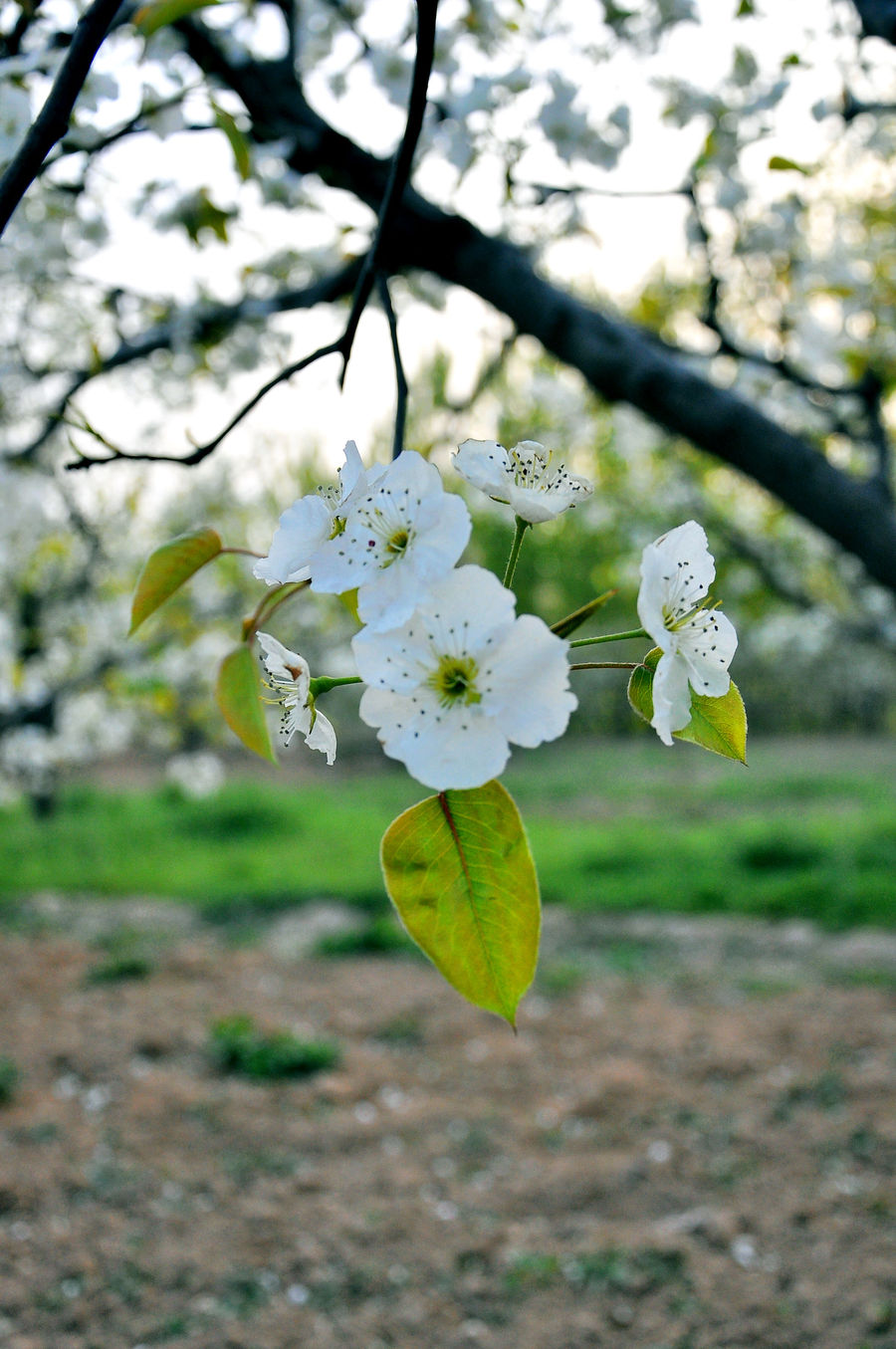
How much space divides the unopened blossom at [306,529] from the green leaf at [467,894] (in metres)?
0.15

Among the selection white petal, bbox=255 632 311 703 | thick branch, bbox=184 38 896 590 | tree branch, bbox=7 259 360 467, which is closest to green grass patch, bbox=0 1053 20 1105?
tree branch, bbox=7 259 360 467

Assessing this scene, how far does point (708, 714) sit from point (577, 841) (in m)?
5.37

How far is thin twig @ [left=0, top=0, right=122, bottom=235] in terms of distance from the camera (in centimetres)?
63

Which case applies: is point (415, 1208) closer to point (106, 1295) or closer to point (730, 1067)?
point (106, 1295)

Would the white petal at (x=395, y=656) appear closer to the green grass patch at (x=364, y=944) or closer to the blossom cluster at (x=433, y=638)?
the blossom cluster at (x=433, y=638)

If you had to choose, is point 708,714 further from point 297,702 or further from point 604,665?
point 297,702

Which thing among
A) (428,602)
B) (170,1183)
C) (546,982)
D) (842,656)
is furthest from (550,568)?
(428,602)

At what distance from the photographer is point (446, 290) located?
2.50m

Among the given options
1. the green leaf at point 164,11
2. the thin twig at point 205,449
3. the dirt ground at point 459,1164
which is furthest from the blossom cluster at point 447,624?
the dirt ground at point 459,1164

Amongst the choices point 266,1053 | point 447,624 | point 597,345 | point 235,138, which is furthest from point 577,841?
point 447,624

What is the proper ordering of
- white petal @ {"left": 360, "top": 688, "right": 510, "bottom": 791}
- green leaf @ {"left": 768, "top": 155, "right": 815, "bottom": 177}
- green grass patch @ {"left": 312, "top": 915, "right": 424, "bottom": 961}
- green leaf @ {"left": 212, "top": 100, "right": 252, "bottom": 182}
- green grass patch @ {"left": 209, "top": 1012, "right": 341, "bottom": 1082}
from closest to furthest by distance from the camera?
white petal @ {"left": 360, "top": 688, "right": 510, "bottom": 791}, green leaf @ {"left": 212, "top": 100, "right": 252, "bottom": 182}, green leaf @ {"left": 768, "top": 155, "right": 815, "bottom": 177}, green grass patch @ {"left": 209, "top": 1012, "right": 341, "bottom": 1082}, green grass patch @ {"left": 312, "top": 915, "right": 424, "bottom": 961}

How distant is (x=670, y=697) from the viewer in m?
0.53

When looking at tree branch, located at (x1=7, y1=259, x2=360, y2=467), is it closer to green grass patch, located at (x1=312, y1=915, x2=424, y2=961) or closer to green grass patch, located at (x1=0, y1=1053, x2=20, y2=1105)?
green grass patch, located at (x1=0, y1=1053, x2=20, y2=1105)

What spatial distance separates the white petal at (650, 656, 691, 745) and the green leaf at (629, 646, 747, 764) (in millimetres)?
18
